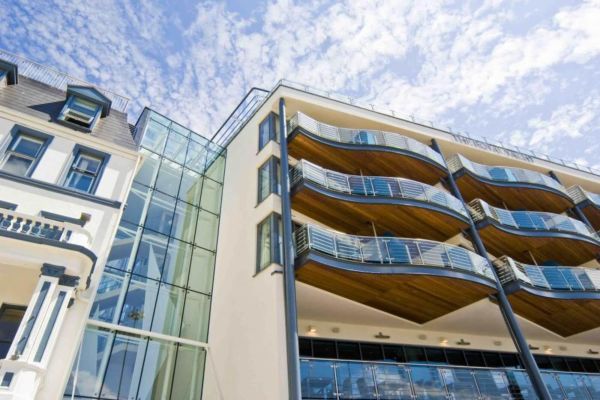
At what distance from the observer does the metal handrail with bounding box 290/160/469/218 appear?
14.9 m

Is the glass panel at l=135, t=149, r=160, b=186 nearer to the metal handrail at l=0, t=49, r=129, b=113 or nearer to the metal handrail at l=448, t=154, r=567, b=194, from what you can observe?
the metal handrail at l=0, t=49, r=129, b=113

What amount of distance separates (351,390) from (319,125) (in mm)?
11006

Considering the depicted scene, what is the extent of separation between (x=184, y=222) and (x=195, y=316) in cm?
414

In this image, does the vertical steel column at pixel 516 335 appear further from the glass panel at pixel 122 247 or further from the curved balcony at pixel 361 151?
the glass panel at pixel 122 247

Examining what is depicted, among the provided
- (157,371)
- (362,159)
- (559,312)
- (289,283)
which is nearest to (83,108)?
(157,371)

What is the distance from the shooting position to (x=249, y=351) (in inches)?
454

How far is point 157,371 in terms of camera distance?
1230 cm

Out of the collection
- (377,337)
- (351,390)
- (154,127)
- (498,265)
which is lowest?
(351,390)

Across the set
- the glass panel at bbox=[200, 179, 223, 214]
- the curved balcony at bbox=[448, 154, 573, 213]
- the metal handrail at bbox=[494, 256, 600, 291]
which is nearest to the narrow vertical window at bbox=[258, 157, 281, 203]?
the glass panel at bbox=[200, 179, 223, 214]

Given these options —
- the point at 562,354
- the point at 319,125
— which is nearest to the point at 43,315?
the point at 319,125

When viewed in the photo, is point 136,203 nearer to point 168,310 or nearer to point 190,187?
point 190,187

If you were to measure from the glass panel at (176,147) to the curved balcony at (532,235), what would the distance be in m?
14.4

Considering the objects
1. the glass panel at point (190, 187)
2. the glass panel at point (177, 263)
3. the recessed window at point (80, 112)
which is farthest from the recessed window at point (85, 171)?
the glass panel at point (190, 187)

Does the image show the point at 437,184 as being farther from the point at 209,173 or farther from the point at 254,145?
the point at 209,173
